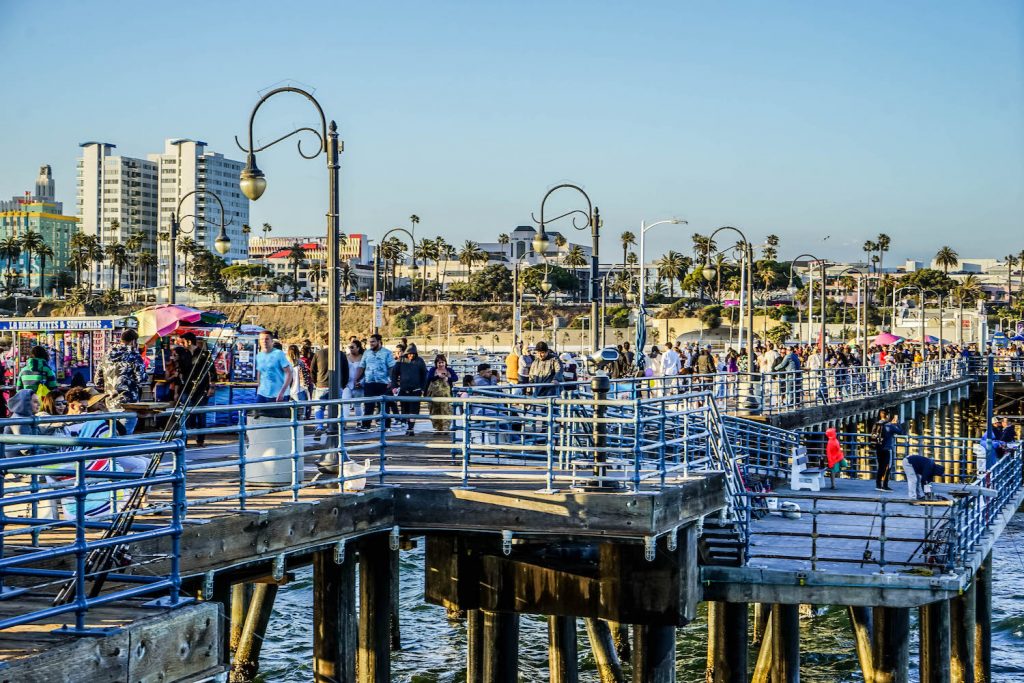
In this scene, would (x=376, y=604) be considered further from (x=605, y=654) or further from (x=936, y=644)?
(x=936, y=644)

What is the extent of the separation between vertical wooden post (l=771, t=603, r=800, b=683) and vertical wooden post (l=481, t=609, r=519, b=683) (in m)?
3.30

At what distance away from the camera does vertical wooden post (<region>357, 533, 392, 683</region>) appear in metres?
12.5

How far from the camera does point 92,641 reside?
729 cm

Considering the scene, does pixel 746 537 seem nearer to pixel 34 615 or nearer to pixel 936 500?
pixel 936 500

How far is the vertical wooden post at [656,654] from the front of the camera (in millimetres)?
12500

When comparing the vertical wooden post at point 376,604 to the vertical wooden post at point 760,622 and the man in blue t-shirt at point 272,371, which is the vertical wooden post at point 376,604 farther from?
the vertical wooden post at point 760,622

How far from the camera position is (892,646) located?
14094mm

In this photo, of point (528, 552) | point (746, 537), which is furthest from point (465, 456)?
point (746, 537)

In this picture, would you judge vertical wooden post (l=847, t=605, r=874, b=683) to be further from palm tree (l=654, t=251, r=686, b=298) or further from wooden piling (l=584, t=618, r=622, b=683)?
palm tree (l=654, t=251, r=686, b=298)

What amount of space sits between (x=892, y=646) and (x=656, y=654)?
331 centimetres

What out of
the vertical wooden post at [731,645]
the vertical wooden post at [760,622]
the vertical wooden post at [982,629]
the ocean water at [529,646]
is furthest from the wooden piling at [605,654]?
the vertical wooden post at [982,629]

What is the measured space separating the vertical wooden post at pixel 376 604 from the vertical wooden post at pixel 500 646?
62.7 inches

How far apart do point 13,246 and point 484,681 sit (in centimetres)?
15279

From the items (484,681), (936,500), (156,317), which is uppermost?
(156,317)
